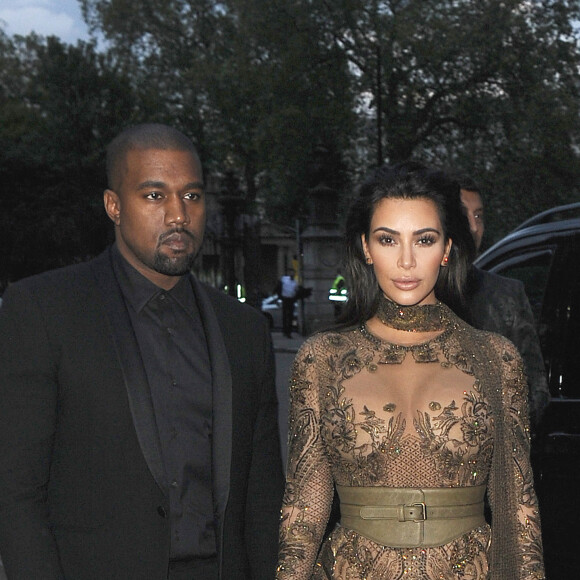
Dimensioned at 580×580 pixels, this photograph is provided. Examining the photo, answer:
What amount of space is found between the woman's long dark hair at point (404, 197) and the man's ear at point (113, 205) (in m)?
0.78

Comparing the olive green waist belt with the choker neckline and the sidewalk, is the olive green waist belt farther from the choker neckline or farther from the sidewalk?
Result: the sidewalk

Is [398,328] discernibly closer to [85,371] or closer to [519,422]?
[519,422]

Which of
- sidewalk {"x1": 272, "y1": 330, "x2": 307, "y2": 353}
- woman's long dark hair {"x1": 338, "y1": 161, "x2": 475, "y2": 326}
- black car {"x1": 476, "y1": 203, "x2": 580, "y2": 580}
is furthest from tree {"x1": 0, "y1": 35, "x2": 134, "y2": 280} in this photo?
woman's long dark hair {"x1": 338, "y1": 161, "x2": 475, "y2": 326}

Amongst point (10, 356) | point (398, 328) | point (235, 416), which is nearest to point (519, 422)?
point (398, 328)

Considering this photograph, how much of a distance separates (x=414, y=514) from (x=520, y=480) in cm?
36

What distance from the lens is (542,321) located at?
5.07m

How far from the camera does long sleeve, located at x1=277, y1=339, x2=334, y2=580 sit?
341cm

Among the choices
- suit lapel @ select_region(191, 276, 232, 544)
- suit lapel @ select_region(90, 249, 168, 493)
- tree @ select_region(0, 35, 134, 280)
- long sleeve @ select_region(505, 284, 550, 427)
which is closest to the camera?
suit lapel @ select_region(90, 249, 168, 493)

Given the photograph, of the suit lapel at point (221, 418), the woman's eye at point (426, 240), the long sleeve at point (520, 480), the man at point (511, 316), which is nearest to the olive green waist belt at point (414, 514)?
the long sleeve at point (520, 480)

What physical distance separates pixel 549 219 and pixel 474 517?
251 centimetres

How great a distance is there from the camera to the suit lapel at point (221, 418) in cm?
323

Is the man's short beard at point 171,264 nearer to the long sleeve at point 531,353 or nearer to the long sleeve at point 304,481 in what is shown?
the long sleeve at point 304,481

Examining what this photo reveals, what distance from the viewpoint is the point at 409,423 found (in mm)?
3412

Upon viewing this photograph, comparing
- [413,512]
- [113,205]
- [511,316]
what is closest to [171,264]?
[113,205]
